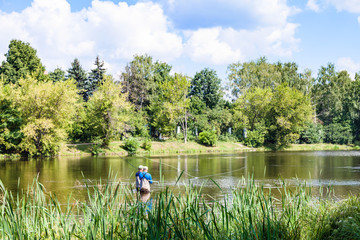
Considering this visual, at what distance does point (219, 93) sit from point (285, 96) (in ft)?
37.8

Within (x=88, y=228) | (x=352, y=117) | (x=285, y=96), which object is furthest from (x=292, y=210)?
(x=352, y=117)

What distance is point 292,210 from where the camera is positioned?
532 cm

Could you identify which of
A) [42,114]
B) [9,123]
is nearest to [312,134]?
[42,114]

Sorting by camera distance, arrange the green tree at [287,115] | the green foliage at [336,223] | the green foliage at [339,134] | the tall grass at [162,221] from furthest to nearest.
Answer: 1. the green foliage at [339,134]
2. the green tree at [287,115]
3. the green foliage at [336,223]
4. the tall grass at [162,221]

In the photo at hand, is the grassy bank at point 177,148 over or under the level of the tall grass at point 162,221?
under

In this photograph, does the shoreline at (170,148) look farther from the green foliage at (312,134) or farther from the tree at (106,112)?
the tree at (106,112)

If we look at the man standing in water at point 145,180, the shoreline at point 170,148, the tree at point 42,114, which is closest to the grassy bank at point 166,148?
the shoreline at point 170,148

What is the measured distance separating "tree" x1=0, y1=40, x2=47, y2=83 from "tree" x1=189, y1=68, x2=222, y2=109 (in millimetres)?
24032

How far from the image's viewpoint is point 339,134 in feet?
184

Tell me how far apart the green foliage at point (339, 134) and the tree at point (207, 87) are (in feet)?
61.9

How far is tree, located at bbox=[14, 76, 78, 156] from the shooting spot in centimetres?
3369

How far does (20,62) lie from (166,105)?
2091 centimetres

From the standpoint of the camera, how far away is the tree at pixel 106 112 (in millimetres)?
40281

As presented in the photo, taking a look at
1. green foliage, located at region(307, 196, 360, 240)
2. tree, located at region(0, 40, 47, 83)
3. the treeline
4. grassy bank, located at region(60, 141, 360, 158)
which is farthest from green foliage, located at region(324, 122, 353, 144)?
green foliage, located at region(307, 196, 360, 240)
